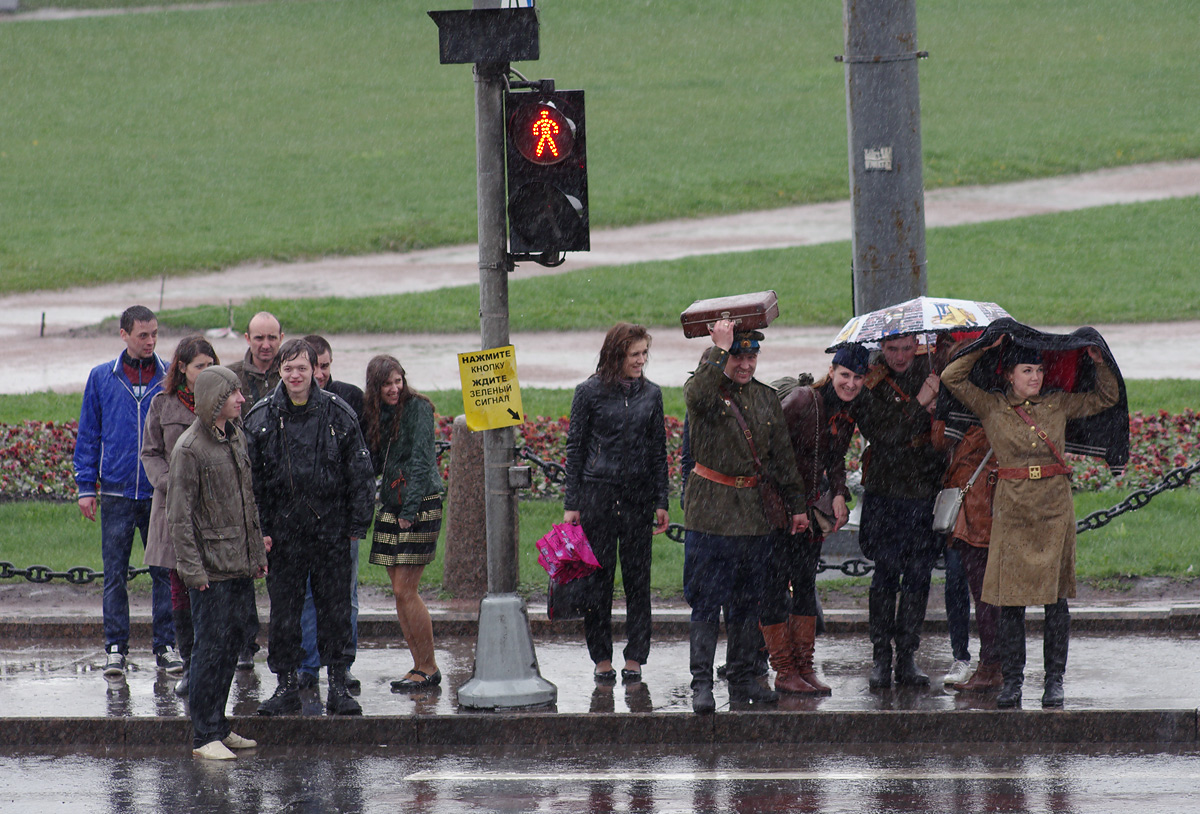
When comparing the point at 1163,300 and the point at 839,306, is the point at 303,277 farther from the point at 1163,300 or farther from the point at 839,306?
the point at 1163,300

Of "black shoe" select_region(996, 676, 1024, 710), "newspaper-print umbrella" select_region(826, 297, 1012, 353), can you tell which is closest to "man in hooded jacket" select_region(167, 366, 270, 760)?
"newspaper-print umbrella" select_region(826, 297, 1012, 353)

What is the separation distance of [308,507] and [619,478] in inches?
64.6

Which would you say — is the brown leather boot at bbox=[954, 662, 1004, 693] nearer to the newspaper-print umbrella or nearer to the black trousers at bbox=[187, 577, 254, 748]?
the newspaper-print umbrella

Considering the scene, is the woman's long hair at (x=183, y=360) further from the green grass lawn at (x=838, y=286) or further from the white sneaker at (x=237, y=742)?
the green grass lawn at (x=838, y=286)

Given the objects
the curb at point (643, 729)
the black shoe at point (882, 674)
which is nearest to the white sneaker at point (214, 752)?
the curb at point (643, 729)

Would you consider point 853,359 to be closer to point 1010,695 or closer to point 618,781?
point 1010,695

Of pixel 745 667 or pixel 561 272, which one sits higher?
pixel 561 272

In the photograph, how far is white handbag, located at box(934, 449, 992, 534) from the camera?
8.12 metres

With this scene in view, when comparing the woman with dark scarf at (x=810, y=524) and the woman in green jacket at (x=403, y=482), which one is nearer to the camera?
the woman with dark scarf at (x=810, y=524)

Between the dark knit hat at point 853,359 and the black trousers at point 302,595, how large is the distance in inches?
105

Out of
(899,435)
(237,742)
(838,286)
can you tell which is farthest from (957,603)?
(838,286)

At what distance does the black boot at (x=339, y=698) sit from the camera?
8.14 m

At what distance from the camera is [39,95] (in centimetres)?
4456

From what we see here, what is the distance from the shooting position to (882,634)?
27.7 feet
